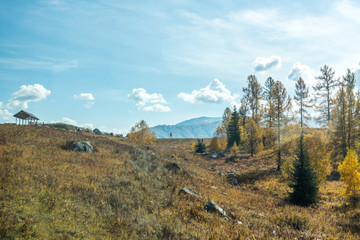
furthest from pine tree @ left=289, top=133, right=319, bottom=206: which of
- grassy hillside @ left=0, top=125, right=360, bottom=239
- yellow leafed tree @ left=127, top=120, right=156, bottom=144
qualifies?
yellow leafed tree @ left=127, top=120, right=156, bottom=144

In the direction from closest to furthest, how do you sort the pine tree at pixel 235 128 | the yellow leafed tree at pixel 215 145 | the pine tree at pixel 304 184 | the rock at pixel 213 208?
the rock at pixel 213 208
the pine tree at pixel 304 184
the yellow leafed tree at pixel 215 145
the pine tree at pixel 235 128

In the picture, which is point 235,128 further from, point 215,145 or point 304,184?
point 304,184

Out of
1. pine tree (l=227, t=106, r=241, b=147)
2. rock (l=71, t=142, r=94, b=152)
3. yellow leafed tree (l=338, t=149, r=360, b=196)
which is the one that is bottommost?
yellow leafed tree (l=338, t=149, r=360, b=196)

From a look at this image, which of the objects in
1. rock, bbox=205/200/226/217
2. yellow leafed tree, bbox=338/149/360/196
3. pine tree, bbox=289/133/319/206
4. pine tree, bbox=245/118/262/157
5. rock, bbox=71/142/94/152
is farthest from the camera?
pine tree, bbox=245/118/262/157

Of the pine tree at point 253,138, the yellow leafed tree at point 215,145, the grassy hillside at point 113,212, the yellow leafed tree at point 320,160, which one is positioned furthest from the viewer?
the yellow leafed tree at point 215,145

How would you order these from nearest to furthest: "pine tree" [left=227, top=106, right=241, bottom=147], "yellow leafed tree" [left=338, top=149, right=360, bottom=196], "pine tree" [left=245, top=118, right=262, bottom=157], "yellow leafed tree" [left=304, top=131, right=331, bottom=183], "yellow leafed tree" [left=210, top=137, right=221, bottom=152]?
"yellow leafed tree" [left=338, top=149, right=360, bottom=196] → "yellow leafed tree" [left=304, top=131, right=331, bottom=183] → "pine tree" [left=245, top=118, right=262, bottom=157] → "yellow leafed tree" [left=210, top=137, right=221, bottom=152] → "pine tree" [left=227, top=106, right=241, bottom=147]

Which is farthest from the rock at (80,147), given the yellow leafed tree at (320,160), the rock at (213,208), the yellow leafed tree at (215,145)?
the yellow leafed tree at (215,145)

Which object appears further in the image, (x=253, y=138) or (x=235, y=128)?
(x=235, y=128)

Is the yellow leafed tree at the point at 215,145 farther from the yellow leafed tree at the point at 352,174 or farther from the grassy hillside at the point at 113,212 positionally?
the grassy hillside at the point at 113,212

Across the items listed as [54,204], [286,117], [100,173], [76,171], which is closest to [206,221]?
[54,204]

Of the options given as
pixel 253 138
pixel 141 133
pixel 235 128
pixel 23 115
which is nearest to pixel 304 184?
pixel 253 138

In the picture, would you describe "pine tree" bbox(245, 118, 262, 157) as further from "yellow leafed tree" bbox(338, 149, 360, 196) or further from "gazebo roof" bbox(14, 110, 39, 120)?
"gazebo roof" bbox(14, 110, 39, 120)

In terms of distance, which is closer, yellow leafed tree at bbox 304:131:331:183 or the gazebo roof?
yellow leafed tree at bbox 304:131:331:183

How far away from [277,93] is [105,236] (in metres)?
27.3
